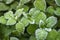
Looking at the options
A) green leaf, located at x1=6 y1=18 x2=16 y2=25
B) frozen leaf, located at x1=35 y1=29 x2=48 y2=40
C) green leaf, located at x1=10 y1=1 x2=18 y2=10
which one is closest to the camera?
frozen leaf, located at x1=35 y1=29 x2=48 y2=40

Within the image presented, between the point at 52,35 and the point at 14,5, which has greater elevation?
the point at 14,5

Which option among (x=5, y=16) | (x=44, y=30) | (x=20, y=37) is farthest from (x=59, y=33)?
(x=5, y=16)

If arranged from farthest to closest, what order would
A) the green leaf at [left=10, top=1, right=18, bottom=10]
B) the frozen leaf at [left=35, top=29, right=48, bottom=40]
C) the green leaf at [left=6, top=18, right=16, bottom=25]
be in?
1. the green leaf at [left=10, top=1, right=18, bottom=10]
2. the green leaf at [left=6, top=18, right=16, bottom=25]
3. the frozen leaf at [left=35, top=29, right=48, bottom=40]

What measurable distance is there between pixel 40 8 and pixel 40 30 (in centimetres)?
15

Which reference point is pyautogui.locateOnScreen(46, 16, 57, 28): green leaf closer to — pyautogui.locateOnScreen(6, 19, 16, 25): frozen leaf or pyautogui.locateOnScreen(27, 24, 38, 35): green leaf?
pyautogui.locateOnScreen(27, 24, 38, 35): green leaf

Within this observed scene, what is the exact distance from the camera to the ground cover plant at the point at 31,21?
921 mm

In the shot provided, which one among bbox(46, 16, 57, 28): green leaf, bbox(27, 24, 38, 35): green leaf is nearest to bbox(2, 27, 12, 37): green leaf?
bbox(27, 24, 38, 35): green leaf

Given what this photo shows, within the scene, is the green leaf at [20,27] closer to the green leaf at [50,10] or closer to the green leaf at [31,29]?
the green leaf at [31,29]

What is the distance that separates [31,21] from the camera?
3.11 feet

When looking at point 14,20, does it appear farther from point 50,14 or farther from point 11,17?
point 50,14

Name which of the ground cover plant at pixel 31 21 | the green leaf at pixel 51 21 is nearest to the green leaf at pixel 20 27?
the ground cover plant at pixel 31 21

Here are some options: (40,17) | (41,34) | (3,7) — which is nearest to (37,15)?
(40,17)

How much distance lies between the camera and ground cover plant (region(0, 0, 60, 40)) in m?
0.92

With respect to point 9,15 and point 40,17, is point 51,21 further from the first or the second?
point 9,15
